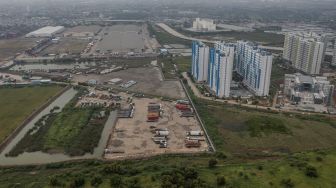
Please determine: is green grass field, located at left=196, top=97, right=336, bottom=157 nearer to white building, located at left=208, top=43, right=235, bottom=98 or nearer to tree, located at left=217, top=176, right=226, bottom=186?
white building, located at left=208, top=43, right=235, bottom=98

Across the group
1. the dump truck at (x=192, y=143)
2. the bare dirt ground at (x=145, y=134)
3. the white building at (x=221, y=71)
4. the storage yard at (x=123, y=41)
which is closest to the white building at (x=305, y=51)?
the white building at (x=221, y=71)

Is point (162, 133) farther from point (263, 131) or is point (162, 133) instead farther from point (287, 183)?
point (287, 183)

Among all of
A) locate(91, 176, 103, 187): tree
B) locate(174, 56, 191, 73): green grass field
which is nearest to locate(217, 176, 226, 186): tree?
locate(91, 176, 103, 187): tree

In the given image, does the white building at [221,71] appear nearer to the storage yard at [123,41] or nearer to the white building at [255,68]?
the white building at [255,68]

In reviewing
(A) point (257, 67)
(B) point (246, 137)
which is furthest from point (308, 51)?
(B) point (246, 137)

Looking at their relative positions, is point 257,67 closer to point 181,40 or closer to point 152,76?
point 152,76
